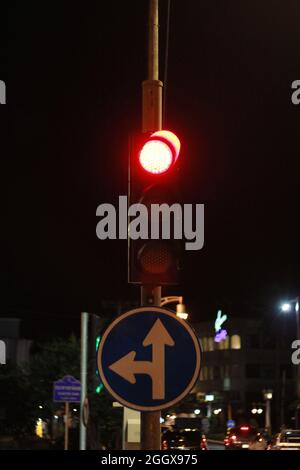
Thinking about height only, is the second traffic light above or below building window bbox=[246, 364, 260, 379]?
below

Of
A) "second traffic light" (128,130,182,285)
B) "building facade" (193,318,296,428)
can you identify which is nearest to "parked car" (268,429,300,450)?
"second traffic light" (128,130,182,285)

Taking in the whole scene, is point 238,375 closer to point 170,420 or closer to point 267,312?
point 267,312

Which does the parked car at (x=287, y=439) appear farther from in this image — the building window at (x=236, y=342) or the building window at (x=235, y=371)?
→ the building window at (x=236, y=342)

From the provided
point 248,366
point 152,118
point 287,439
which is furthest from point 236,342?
point 152,118

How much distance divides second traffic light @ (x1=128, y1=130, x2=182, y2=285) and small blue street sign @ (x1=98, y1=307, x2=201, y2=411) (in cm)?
27

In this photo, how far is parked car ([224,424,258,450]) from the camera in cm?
4412

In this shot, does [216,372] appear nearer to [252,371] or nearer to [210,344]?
[210,344]

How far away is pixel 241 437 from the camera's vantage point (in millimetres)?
45031

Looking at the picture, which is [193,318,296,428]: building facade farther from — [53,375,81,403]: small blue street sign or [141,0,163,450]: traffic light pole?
[141,0,163,450]: traffic light pole

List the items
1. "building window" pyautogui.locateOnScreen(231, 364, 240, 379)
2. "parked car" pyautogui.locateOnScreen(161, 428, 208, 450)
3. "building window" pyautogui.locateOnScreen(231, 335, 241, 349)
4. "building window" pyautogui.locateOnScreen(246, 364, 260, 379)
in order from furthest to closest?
1. "building window" pyautogui.locateOnScreen(231, 335, 241, 349)
2. "building window" pyautogui.locateOnScreen(231, 364, 240, 379)
3. "building window" pyautogui.locateOnScreen(246, 364, 260, 379)
4. "parked car" pyautogui.locateOnScreen(161, 428, 208, 450)

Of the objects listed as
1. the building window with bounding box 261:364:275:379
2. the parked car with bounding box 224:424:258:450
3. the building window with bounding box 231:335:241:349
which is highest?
the building window with bounding box 231:335:241:349

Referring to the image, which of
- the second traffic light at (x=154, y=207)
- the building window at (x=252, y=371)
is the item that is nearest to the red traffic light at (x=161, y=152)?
the second traffic light at (x=154, y=207)

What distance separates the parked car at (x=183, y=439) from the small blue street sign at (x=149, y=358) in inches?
1107

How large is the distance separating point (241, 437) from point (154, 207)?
1632 inches
